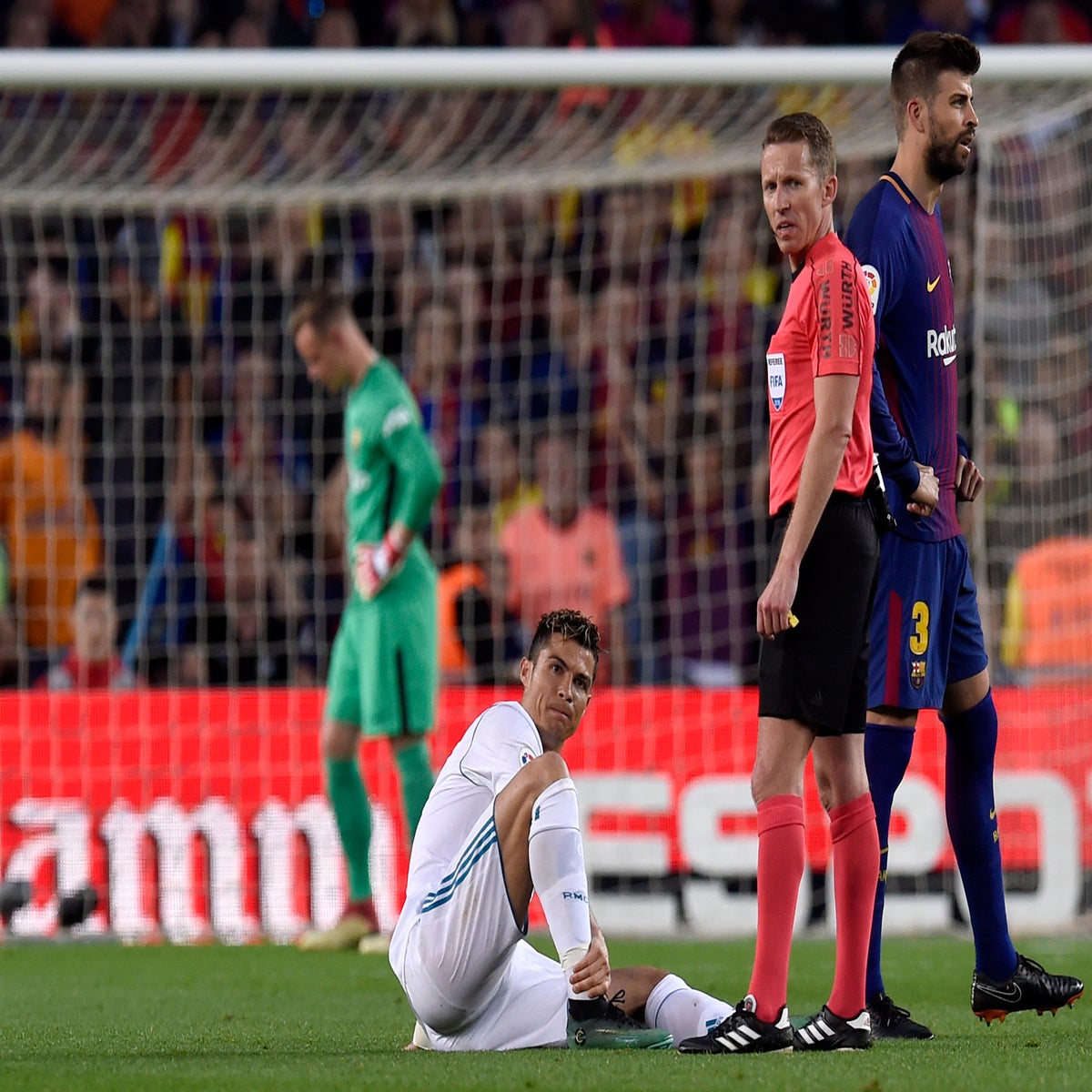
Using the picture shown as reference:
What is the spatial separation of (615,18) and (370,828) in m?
6.83

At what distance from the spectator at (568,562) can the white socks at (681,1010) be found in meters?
5.02

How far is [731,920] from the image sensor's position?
24.9 ft

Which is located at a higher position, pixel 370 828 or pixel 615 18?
pixel 615 18

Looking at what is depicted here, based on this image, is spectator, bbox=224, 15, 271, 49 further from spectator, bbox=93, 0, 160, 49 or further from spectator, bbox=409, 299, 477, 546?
spectator, bbox=409, 299, 477, 546

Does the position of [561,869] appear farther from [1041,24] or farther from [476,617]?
[1041,24]

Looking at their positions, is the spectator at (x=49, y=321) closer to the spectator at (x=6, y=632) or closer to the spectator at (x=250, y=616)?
the spectator at (x=6, y=632)

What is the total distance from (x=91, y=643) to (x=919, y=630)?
208 inches

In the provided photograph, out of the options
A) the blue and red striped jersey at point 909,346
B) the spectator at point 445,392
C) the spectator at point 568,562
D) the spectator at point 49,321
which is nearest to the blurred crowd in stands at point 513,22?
the spectator at point 445,392

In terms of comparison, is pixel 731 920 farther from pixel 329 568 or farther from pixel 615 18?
pixel 615 18

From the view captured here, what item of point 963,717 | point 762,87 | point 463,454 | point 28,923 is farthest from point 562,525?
point 963,717

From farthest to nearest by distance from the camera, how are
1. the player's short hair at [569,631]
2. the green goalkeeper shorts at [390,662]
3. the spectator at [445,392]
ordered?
the spectator at [445,392] → the green goalkeeper shorts at [390,662] → the player's short hair at [569,631]

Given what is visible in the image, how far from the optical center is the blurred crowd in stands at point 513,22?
11.6 meters

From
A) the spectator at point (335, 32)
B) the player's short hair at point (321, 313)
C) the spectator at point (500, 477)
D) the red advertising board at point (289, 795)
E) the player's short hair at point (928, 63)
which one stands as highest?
the spectator at point (335, 32)

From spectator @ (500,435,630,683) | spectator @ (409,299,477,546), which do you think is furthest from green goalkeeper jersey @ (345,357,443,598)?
spectator @ (409,299,477,546)
